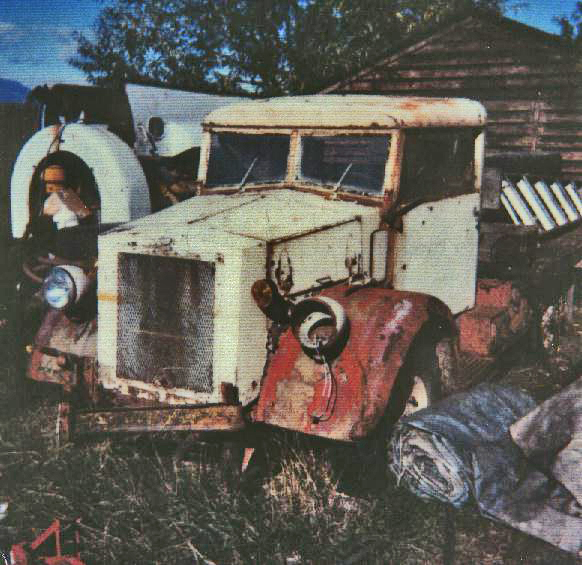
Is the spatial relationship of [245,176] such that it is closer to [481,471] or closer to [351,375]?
[351,375]

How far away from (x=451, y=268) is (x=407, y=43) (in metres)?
7.45

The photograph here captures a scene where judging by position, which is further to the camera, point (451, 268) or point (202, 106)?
point (202, 106)

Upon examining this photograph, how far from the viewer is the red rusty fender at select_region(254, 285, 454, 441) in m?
3.33

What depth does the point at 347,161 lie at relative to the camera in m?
4.39

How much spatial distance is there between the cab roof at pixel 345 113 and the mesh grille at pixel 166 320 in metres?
1.39

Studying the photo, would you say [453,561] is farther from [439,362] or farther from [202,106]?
[202,106]

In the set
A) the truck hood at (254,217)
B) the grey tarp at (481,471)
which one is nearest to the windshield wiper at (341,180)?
the truck hood at (254,217)

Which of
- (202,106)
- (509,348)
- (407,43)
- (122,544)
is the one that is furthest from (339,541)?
(407,43)

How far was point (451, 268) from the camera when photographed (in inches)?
198

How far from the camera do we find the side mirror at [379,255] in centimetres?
423

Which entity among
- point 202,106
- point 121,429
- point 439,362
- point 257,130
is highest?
point 202,106

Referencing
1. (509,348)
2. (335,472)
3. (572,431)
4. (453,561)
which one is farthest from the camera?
(509,348)

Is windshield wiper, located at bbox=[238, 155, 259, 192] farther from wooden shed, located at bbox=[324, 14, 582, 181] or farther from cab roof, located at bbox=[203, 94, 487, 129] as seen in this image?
wooden shed, located at bbox=[324, 14, 582, 181]

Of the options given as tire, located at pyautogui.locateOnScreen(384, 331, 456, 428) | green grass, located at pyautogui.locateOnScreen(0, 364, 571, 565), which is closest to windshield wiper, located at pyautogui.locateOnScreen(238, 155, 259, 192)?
tire, located at pyautogui.locateOnScreen(384, 331, 456, 428)
